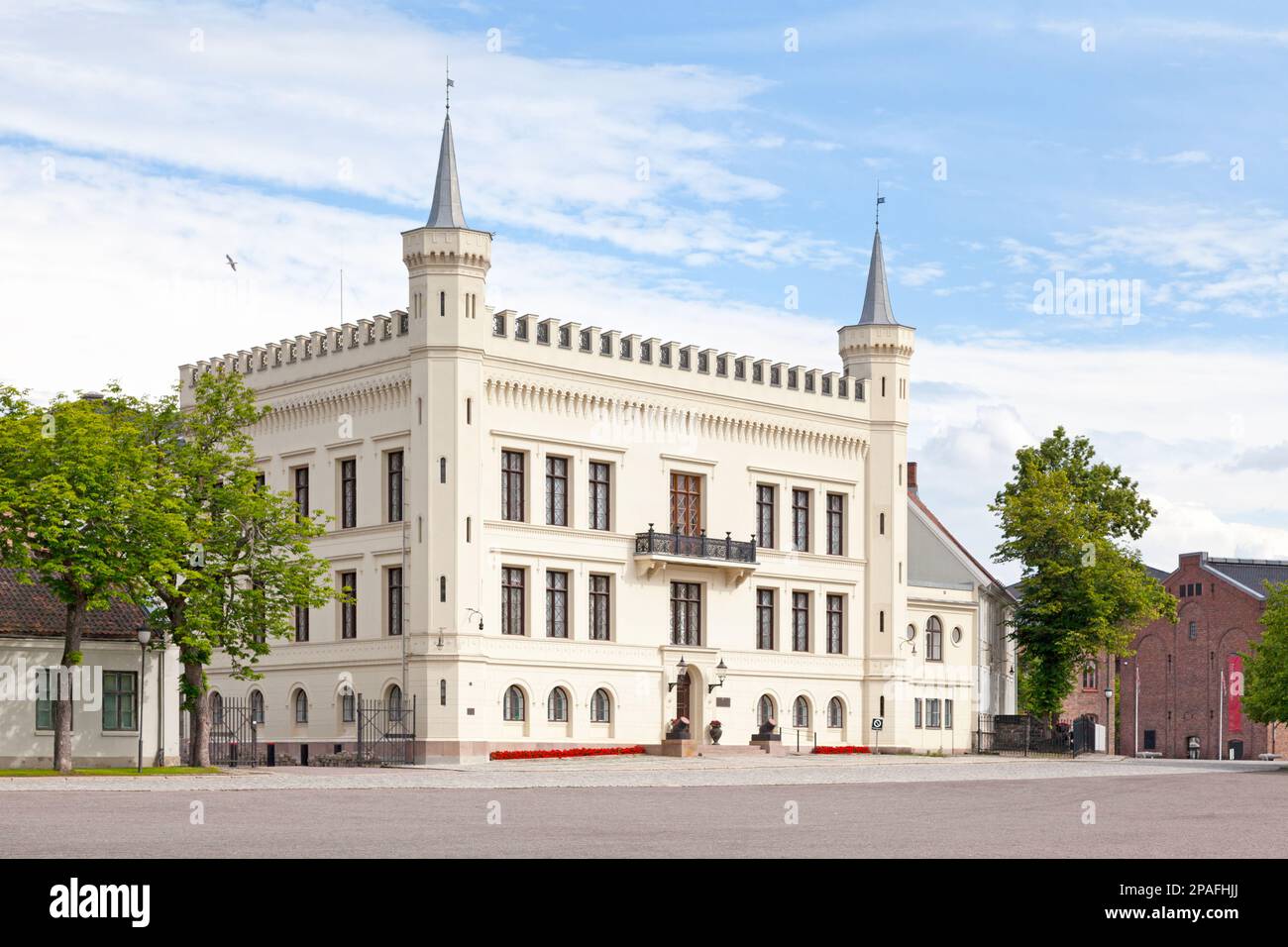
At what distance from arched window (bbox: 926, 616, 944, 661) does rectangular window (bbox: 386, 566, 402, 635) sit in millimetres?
22721

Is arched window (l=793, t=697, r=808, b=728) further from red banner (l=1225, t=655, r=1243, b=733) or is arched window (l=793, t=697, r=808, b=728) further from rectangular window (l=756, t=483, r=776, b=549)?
red banner (l=1225, t=655, r=1243, b=733)

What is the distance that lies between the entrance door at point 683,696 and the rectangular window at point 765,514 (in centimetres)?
572

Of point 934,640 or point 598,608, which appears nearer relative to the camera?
point 598,608

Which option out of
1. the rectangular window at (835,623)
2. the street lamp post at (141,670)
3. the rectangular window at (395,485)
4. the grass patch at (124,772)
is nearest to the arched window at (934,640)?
the rectangular window at (835,623)

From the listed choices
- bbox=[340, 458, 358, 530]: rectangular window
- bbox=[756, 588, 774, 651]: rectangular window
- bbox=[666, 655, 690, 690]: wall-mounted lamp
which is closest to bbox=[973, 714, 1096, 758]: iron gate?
bbox=[756, 588, 774, 651]: rectangular window

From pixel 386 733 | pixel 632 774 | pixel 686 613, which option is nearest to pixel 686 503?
pixel 686 613

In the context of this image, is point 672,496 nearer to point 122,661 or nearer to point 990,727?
point 990,727

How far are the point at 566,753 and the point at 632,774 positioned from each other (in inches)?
438

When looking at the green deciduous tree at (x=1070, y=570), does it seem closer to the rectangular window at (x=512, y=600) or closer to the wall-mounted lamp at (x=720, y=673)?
the wall-mounted lamp at (x=720, y=673)

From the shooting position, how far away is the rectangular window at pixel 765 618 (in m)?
64.4

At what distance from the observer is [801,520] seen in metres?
66.2

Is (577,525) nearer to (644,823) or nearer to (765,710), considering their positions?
(765,710)
